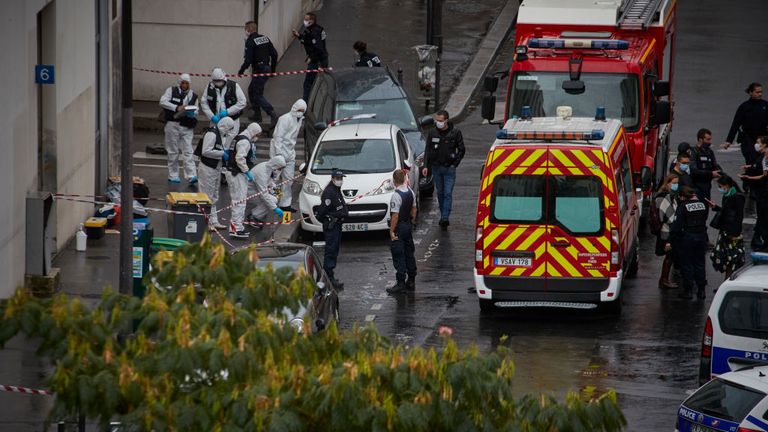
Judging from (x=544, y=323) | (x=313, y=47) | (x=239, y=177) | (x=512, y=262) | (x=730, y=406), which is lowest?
(x=544, y=323)

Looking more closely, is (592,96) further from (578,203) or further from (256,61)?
(256,61)

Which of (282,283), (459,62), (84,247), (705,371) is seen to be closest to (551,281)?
(705,371)

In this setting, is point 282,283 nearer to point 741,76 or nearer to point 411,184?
point 411,184

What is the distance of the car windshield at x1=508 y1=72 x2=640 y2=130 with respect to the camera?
21.6m

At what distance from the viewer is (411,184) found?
2320 cm

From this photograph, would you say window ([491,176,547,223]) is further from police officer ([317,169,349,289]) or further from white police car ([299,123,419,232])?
white police car ([299,123,419,232])

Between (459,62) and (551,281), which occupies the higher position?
(459,62)

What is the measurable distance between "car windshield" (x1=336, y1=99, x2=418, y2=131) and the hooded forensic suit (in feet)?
11.0

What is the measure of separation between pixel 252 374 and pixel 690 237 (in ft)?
38.6

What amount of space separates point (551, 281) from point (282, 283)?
9320 millimetres

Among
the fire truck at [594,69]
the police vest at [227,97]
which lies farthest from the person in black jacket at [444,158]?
the police vest at [227,97]

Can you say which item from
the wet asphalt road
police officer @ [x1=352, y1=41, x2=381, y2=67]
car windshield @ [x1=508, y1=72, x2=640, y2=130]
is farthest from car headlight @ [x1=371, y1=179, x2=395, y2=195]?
police officer @ [x1=352, y1=41, x2=381, y2=67]

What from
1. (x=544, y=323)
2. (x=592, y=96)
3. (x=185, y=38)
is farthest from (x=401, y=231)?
(x=185, y=38)

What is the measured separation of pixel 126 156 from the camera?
49.0 ft
